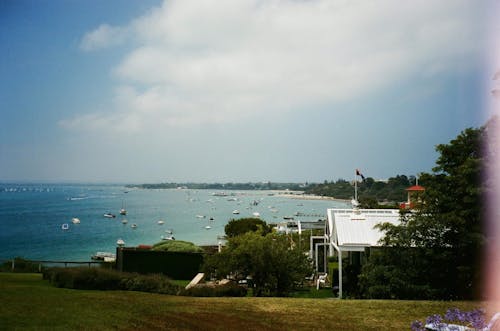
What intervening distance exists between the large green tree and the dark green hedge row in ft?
25.2

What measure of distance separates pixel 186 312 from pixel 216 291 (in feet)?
16.7

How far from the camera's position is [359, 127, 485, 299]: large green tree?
15461 millimetres

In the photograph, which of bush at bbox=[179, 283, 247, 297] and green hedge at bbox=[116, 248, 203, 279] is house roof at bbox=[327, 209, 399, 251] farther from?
green hedge at bbox=[116, 248, 203, 279]

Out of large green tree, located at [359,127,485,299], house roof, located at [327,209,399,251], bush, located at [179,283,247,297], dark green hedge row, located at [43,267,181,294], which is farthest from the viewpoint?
house roof, located at [327,209,399,251]

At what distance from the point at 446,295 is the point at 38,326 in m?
13.1

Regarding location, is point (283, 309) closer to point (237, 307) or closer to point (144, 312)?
point (237, 307)

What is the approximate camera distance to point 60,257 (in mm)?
57594

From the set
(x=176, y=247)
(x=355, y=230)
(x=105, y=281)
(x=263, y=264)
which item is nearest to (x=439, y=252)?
(x=355, y=230)

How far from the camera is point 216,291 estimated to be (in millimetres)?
17391

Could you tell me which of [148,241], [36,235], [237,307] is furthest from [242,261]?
[36,235]

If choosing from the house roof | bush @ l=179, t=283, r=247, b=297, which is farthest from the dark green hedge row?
the house roof

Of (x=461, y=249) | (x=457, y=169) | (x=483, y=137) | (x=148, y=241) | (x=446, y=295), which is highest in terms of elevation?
(x=483, y=137)

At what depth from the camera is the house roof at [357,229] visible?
1773 centimetres

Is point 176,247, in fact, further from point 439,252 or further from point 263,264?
point 439,252
